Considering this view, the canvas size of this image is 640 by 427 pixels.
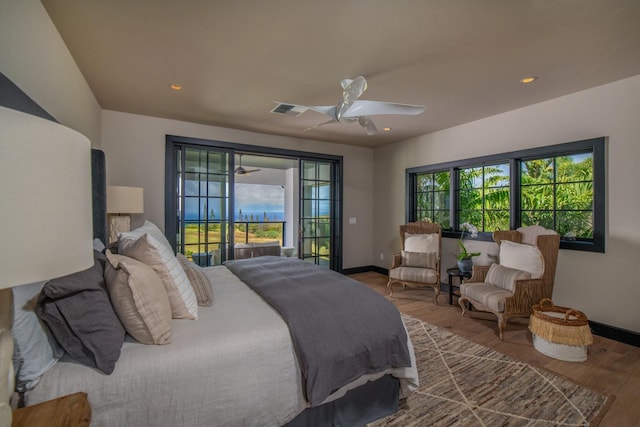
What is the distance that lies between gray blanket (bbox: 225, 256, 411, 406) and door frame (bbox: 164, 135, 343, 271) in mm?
2691

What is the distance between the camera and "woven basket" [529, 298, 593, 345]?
2484 millimetres

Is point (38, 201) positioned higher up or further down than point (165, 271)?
higher up

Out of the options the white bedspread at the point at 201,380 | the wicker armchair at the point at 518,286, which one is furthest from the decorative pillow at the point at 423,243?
Answer: the white bedspread at the point at 201,380

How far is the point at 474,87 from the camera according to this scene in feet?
10.1

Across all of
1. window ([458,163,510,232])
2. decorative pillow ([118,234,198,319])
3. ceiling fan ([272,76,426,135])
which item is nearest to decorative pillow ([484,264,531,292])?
window ([458,163,510,232])

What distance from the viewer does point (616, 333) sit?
2928 millimetres

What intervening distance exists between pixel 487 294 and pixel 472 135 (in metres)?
2.38

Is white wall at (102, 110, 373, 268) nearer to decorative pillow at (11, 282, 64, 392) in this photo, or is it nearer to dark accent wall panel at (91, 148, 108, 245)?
dark accent wall panel at (91, 148, 108, 245)

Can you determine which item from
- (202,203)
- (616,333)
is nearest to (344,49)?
(202,203)

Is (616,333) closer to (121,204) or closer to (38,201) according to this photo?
(38,201)

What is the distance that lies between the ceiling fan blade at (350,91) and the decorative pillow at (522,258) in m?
2.48

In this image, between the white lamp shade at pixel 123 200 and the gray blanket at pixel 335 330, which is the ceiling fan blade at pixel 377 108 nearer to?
the gray blanket at pixel 335 330

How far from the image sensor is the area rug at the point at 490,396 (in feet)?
6.02

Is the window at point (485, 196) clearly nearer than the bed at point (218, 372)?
No
